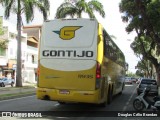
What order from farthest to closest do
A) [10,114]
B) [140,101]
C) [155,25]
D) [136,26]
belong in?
[136,26] < [155,25] < [140,101] < [10,114]

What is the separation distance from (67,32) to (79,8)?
32345 millimetres

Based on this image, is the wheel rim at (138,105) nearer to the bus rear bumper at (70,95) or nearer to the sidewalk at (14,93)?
the bus rear bumper at (70,95)

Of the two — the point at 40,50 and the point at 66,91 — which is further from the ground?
the point at 40,50

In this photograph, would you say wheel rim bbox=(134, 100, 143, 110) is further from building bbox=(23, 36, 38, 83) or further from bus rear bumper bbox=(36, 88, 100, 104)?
building bbox=(23, 36, 38, 83)

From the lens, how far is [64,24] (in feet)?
47.2

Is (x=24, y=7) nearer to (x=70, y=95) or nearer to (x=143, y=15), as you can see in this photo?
(x=143, y=15)

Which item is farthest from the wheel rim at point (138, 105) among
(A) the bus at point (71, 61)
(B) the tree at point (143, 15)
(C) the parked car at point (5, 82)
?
(C) the parked car at point (5, 82)

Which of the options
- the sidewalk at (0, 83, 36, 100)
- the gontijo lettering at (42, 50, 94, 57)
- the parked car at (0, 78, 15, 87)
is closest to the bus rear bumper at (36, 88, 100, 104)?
the gontijo lettering at (42, 50, 94, 57)

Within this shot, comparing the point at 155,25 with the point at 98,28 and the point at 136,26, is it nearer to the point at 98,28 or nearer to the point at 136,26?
the point at 136,26

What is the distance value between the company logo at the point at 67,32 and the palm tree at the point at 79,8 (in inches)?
1218

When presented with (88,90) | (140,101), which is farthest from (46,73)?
(140,101)

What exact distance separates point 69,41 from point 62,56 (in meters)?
0.65

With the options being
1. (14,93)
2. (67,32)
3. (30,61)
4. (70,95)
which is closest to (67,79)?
(70,95)

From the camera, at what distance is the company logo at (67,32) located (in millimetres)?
14250
